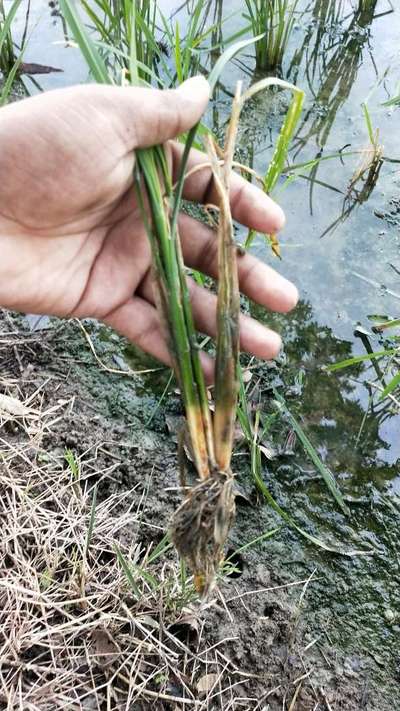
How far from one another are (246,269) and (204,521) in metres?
0.63

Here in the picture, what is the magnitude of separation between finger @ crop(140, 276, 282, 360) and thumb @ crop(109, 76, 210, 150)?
378 millimetres

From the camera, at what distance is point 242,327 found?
149cm

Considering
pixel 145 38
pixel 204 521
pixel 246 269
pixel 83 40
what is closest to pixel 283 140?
pixel 246 269

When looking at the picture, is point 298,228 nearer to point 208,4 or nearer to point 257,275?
point 257,275

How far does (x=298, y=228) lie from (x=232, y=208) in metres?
1.04

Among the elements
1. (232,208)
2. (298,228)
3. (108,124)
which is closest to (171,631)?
(232,208)

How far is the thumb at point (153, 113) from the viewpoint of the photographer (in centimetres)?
123

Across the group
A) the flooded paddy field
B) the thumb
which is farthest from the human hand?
the flooded paddy field

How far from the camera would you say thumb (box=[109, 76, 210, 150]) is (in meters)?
1.23

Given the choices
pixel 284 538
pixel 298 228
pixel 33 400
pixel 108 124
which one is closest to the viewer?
pixel 108 124

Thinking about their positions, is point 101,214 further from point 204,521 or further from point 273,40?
point 273,40

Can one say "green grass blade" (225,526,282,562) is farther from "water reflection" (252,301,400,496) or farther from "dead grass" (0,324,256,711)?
"water reflection" (252,301,400,496)

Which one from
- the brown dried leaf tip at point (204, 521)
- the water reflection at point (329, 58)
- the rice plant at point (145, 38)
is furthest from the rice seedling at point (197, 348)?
the water reflection at point (329, 58)

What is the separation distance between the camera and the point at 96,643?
1373 millimetres
